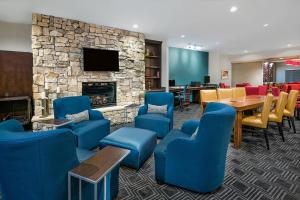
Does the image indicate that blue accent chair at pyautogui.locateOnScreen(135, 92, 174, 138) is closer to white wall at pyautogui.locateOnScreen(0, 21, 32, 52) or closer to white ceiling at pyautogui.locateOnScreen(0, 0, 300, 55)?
white ceiling at pyautogui.locateOnScreen(0, 0, 300, 55)

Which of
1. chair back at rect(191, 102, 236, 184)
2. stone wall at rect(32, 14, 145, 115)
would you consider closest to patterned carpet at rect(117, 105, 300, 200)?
chair back at rect(191, 102, 236, 184)

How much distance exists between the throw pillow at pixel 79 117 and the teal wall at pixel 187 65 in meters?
5.49

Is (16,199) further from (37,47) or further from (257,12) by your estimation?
(257,12)

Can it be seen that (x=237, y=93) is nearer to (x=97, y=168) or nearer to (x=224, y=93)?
(x=224, y=93)

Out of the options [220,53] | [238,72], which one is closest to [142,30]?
[220,53]

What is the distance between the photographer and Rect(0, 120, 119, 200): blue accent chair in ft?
3.60

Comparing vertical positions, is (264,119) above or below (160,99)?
below

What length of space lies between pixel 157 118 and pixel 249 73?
10.7m

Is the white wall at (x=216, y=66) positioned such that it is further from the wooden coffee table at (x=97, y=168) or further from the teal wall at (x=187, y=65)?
the wooden coffee table at (x=97, y=168)

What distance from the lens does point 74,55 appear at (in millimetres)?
4684

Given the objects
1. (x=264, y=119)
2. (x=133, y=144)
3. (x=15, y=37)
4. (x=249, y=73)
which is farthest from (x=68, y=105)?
(x=249, y=73)

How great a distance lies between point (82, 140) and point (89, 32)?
122 inches

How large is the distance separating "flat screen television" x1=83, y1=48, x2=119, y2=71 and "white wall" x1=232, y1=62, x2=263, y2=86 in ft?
32.1

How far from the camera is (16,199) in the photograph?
124cm
